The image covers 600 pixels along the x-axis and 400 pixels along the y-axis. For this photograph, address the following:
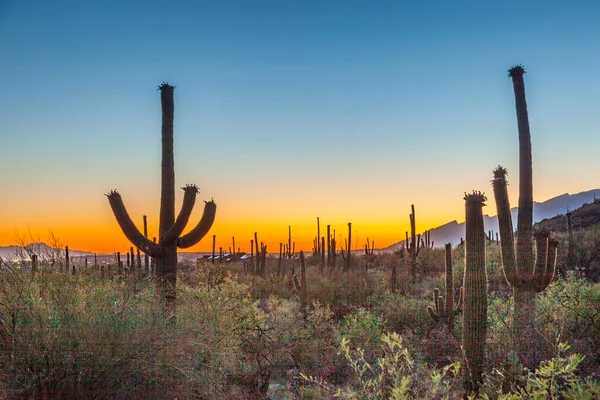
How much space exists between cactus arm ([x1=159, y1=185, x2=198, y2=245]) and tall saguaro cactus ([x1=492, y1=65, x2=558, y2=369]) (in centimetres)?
623

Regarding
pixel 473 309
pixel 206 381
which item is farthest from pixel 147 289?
pixel 473 309

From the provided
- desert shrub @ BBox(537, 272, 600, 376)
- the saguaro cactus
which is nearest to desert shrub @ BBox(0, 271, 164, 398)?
the saguaro cactus

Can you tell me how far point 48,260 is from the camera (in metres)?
7.63

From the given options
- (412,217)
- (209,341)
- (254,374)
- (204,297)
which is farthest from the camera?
(412,217)

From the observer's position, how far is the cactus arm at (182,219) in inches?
416

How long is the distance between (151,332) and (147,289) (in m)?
1.61

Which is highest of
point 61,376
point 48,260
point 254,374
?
point 48,260

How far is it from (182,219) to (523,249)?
7.34 metres

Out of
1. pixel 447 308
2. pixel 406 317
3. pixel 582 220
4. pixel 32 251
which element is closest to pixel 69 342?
pixel 32 251

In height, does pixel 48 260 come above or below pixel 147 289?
above

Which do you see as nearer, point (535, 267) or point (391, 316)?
point (535, 267)

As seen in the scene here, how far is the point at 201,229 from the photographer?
10.7 m

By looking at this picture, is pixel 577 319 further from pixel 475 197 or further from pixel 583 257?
pixel 583 257

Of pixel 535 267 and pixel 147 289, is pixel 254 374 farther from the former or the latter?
pixel 535 267
